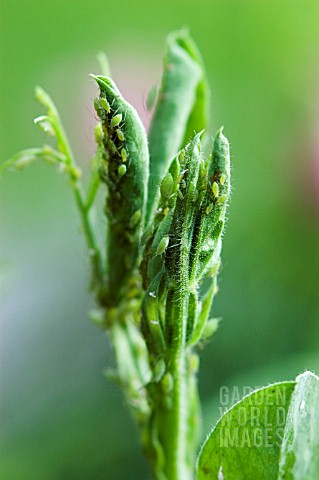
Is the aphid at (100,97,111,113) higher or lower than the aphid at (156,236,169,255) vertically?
higher

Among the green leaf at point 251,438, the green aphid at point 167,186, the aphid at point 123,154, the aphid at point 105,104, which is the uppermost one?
the aphid at point 105,104

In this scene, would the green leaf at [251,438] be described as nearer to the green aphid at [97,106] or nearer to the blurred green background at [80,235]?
the green aphid at [97,106]

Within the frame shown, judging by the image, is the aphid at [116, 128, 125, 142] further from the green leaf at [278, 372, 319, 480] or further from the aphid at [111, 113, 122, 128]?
the green leaf at [278, 372, 319, 480]

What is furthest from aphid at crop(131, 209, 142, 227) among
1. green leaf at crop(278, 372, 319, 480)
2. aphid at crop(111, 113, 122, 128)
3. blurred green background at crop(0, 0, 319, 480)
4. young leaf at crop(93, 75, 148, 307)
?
blurred green background at crop(0, 0, 319, 480)

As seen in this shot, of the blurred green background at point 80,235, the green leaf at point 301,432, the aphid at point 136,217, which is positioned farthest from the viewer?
the blurred green background at point 80,235

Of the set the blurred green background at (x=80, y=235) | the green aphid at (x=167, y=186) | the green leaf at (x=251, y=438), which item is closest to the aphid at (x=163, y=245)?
the green aphid at (x=167, y=186)

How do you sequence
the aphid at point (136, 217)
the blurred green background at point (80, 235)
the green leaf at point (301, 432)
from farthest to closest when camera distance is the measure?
the blurred green background at point (80, 235) < the aphid at point (136, 217) < the green leaf at point (301, 432)
